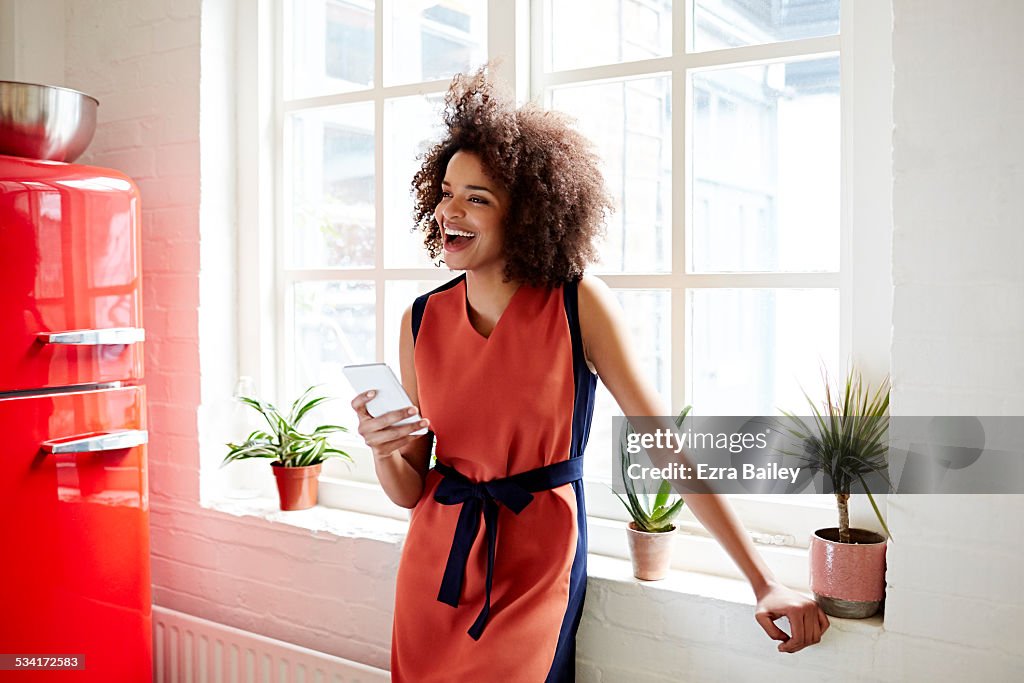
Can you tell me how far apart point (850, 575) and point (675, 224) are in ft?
2.55

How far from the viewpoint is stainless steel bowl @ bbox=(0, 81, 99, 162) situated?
1.84 m

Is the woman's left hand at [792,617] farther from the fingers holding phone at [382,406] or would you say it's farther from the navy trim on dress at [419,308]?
the navy trim on dress at [419,308]

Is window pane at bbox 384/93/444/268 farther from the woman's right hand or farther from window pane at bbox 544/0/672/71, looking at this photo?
the woman's right hand

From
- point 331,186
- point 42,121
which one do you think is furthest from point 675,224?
point 42,121

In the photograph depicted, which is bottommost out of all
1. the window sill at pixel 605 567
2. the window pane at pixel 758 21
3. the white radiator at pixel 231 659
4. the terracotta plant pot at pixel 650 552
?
the white radiator at pixel 231 659

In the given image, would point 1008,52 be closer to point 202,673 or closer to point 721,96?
point 721,96

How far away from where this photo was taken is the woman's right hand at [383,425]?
1418 mm

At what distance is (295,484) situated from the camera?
2189 mm

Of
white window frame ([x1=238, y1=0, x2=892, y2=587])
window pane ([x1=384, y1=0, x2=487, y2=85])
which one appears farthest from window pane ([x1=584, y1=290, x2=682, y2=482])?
window pane ([x1=384, y1=0, x2=487, y2=85])

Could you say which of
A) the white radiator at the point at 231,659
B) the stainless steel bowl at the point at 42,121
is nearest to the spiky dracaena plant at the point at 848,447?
the white radiator at the point at 231,659

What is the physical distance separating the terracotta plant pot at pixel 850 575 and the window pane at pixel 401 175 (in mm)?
1197

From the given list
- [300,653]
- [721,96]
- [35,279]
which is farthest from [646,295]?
[35,279]

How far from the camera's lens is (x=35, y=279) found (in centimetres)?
181

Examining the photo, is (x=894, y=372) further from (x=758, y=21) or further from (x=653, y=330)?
(x=758, y=21)
